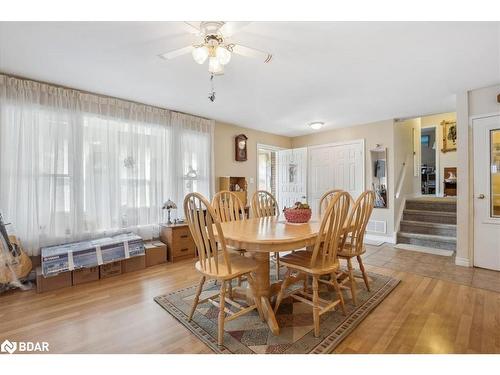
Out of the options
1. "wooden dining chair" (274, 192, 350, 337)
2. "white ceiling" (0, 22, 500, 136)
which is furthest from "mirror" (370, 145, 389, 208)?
"wooden dining chair" (274, 192, 350, 337)

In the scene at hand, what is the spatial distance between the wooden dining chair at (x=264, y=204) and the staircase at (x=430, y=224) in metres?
2.78

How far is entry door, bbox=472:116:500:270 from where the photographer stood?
120 inches

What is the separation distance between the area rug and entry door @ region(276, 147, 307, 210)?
11.2 feet

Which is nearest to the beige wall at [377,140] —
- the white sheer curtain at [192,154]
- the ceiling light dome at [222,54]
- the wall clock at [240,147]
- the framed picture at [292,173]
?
the framed picture at [292,173]

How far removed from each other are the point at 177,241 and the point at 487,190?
13.9 feet

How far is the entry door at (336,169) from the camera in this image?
4.97 meters

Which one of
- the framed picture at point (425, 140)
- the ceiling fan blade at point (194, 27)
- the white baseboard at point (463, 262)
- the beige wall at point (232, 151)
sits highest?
the framed picture at point (425, 140)

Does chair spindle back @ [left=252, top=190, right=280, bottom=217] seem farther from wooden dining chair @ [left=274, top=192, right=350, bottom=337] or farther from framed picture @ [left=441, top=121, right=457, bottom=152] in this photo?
framed picture @ [left=441, top=121, right=457, bottom=152]

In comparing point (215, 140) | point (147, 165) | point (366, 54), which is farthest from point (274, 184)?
point (366, 54)

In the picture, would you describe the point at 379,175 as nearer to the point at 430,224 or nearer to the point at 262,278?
the point at 430,224

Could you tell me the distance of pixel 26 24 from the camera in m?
1.78

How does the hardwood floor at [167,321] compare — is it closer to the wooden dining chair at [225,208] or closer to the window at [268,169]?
the wooden dining chair at [225,208]

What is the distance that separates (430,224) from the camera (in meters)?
4.41

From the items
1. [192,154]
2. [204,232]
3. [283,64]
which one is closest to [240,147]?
[192,154]
